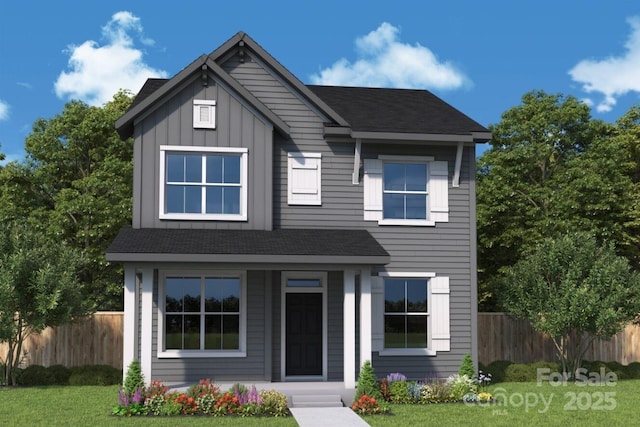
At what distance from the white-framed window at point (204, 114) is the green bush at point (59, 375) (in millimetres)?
7476

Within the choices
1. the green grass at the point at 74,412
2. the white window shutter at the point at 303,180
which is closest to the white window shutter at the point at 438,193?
the white window shutter at the point at 303,180

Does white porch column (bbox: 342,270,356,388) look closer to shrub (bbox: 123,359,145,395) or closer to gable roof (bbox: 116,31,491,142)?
gable roof (bbox: 116,31,491,142)

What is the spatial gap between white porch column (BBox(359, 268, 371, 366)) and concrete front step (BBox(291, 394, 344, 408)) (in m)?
0.99

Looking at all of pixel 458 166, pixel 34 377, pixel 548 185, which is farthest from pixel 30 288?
pixel 548 185

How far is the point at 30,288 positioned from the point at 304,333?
6848mm

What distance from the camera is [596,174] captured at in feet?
97.3

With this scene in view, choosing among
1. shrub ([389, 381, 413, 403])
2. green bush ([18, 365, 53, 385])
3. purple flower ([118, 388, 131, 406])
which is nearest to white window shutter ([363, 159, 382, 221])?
shrub ([389, 381, 413, 403])

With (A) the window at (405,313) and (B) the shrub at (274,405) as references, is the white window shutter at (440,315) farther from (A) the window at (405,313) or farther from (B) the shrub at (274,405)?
(B) the shrub at (274,405)

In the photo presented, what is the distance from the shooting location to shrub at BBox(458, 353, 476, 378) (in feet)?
59.7

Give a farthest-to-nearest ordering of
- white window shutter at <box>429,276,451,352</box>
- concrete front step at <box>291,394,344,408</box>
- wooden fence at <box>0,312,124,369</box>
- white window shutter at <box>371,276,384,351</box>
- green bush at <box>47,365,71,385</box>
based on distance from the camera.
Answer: wooden fence at <box>0,312,124,369</box>
green bush at <box>47,365,71,385</box>
white window shutter at <box>429,276,451,352</box>
white window shutter at <box>371,276,384,351</box>
concrete front step at <box>291,394,344,408</box>

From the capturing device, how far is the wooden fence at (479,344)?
2238 cm

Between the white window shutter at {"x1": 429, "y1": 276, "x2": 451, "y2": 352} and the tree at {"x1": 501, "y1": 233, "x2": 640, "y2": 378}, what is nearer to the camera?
the white window shutter at {"x1": 429, "y1": 276, "x2": 451, "y2": 352}

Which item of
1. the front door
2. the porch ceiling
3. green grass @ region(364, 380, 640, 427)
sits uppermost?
the porch ceiling

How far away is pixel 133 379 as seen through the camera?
15430mm
